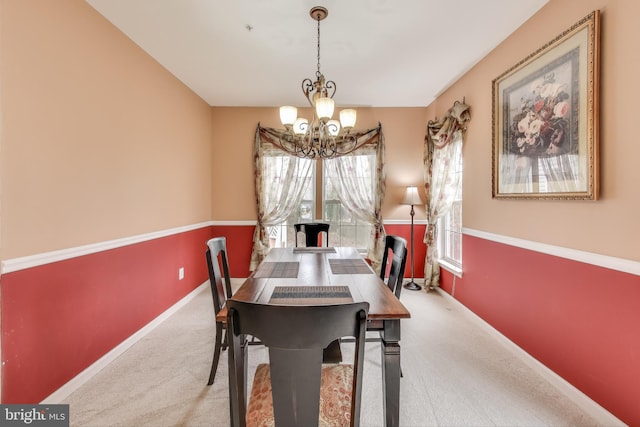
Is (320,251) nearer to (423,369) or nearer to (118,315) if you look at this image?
(423,369)

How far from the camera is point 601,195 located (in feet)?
5.59

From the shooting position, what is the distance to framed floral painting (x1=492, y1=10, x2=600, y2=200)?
1.73m

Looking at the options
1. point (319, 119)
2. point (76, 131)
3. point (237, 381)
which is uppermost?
→ point (319, 119)

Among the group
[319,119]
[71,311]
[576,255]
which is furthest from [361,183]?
[71,311]

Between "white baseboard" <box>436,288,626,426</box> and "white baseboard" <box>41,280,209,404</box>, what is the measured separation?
10.6 ft

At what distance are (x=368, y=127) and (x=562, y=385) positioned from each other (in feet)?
11.4

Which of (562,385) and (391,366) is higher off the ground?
(391,366)

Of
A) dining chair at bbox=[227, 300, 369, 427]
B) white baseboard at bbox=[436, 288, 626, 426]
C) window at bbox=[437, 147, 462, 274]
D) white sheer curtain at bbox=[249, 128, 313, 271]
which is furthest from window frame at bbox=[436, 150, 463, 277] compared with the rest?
dining chair at bbox=[227, 300, 369, 427]

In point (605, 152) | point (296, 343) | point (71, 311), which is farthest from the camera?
point (71, 311)

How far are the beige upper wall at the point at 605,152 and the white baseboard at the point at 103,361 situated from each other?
341 cm

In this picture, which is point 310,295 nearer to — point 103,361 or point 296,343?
point 296,343

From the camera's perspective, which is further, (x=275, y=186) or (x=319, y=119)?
(x=275, y=186)

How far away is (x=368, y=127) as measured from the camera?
4.25 meters

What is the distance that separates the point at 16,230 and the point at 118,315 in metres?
1.09
